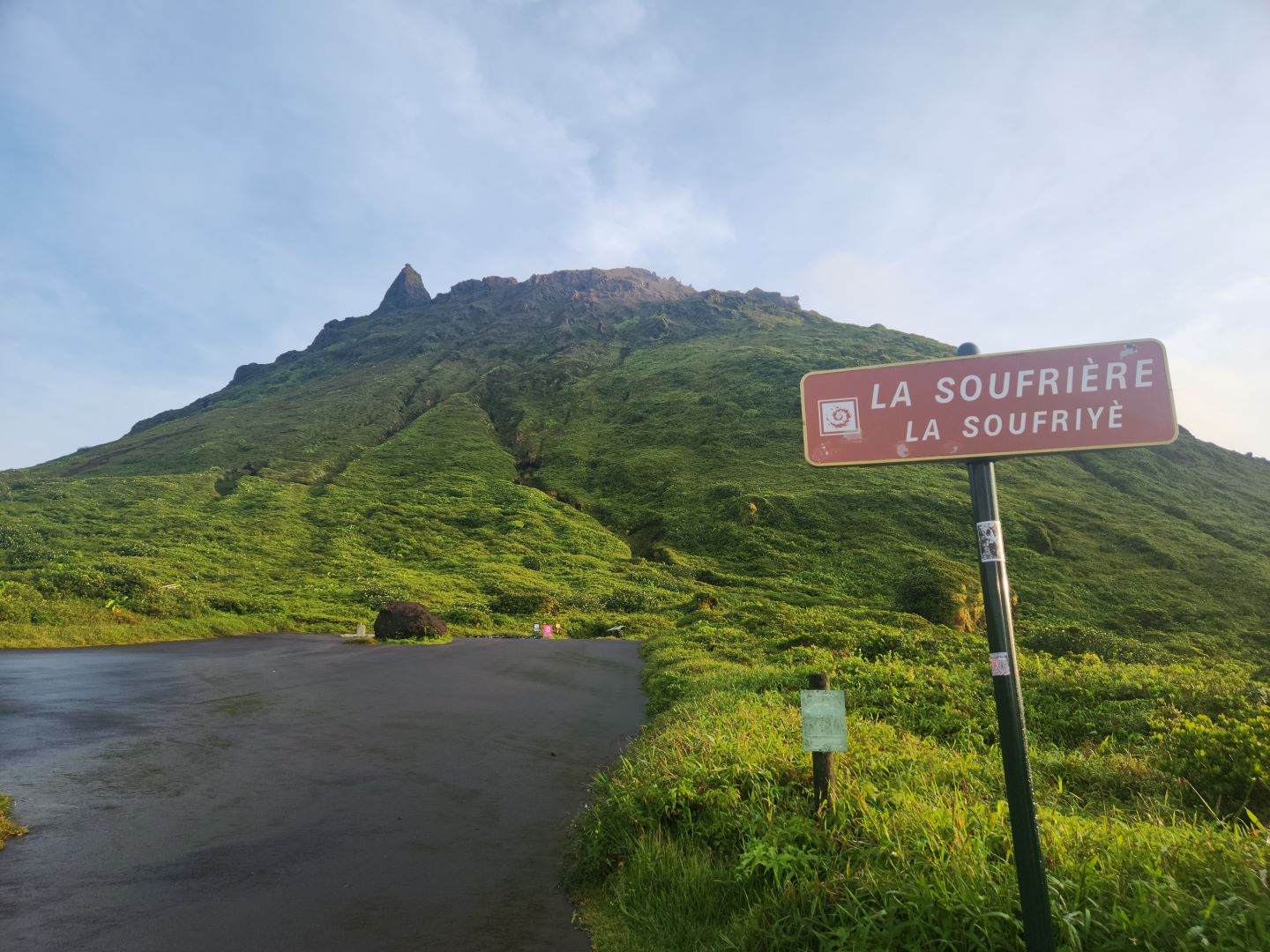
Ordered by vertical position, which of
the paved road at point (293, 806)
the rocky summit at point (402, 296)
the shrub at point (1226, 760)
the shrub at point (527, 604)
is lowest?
the paved road at point (293, 806)

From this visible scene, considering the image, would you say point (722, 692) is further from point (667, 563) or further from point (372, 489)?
point (372, 489)

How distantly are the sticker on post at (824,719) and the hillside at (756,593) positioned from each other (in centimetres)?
61

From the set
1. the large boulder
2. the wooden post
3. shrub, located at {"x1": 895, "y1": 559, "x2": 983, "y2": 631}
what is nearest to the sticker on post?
the wooden post

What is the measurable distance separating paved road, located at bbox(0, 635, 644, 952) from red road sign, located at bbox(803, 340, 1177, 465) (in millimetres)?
4711

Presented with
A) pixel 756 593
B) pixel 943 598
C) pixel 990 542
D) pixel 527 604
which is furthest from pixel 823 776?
pixel 756 593

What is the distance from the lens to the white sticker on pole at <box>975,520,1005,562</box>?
130 inches

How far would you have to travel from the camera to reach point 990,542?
3344 millimetres

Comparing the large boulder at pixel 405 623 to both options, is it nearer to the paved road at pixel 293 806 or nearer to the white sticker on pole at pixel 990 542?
the paved road at pixel 293 806

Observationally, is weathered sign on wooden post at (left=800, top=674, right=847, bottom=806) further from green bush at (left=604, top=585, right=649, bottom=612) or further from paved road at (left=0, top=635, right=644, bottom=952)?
green bush at (left=604, top=585, right=649, bottom=612)

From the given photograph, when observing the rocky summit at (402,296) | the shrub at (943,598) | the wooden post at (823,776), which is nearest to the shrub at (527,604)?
the shrub at (943,598)

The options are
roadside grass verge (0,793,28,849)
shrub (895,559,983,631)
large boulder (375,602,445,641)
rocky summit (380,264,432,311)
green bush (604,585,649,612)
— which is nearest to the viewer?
roadside grass verge (0,793,28,849)

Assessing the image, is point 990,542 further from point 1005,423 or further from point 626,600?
point 626,600

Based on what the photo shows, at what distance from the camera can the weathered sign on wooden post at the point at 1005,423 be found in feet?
10.4

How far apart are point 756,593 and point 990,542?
35.3 m
